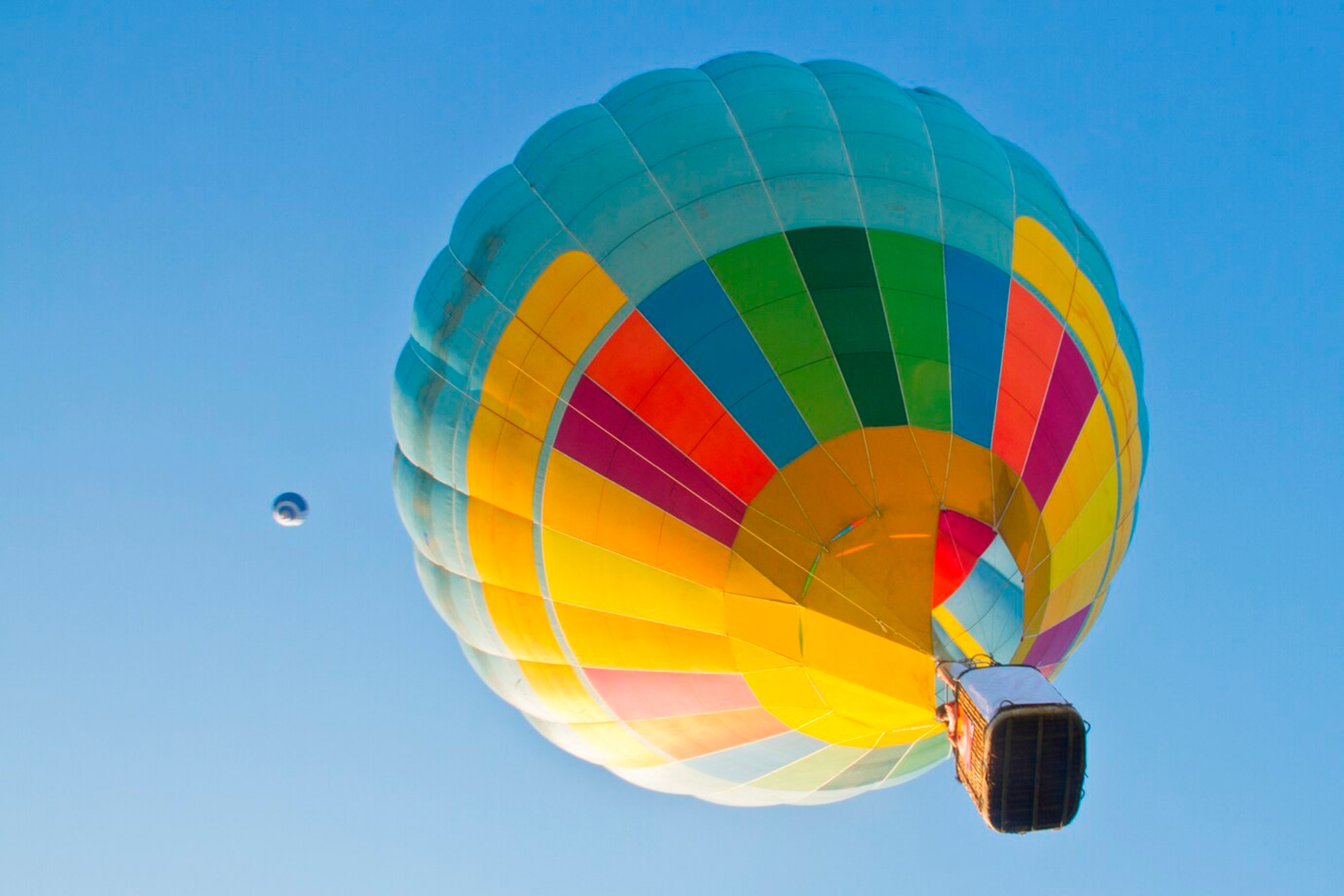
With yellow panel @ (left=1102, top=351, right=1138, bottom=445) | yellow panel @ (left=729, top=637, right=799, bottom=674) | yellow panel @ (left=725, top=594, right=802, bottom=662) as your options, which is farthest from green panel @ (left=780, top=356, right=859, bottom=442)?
yellow panel @ (left=1102, top=351, right=1138, bottom=445)

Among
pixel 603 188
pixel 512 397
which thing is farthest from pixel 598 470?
pixel 603 188

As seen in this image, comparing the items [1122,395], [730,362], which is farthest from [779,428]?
[1122,395]

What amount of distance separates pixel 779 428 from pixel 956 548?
121 cm

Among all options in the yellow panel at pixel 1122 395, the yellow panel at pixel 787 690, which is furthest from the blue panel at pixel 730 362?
the yellow panel at pixel 1122 395

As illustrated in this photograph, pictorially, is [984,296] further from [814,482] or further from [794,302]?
[814,482]

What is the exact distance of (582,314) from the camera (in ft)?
23.9

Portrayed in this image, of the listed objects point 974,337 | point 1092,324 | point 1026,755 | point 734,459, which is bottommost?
point 1026,755

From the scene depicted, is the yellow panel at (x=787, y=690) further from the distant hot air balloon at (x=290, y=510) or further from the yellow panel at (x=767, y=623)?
the distant hot air balloon at (x=290, y=510)

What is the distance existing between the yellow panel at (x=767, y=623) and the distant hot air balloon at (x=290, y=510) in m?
5.36

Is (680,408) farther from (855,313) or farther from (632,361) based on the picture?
(855,313)

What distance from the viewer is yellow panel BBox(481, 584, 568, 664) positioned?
788cm

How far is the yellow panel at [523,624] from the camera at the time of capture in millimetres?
7875

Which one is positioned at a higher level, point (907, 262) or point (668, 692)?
point (907, 262)

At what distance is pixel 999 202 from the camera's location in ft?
25.4
